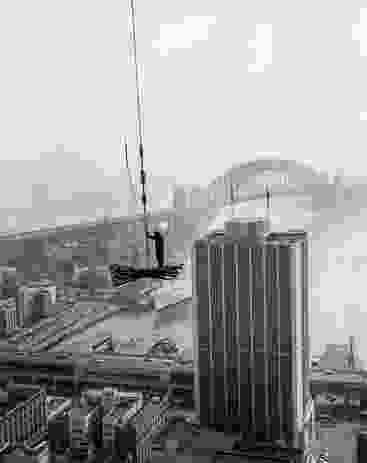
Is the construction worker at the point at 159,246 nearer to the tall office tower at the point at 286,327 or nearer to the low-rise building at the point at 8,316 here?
the tall office tower at the point at 286,327

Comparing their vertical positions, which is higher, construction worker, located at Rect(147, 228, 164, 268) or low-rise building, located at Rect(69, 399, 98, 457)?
construction worker, located at Rect(147, 228, 164, 268)

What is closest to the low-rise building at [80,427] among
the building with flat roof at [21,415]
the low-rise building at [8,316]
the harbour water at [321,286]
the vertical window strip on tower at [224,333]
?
the building with flat roof at [21,415]

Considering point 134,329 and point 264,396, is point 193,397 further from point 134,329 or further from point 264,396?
point 134,329

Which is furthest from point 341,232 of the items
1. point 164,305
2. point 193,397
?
point 193,397

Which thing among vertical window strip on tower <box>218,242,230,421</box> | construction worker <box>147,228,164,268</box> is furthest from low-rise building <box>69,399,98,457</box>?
construction worker <box>147,228,164,268</box>

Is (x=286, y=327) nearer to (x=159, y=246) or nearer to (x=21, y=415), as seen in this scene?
(x=21, y=415)

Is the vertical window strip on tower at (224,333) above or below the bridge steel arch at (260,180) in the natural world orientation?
below

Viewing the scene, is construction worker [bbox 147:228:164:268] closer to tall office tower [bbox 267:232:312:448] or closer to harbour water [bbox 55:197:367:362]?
tall office tower [bbox 267:232:312:448]

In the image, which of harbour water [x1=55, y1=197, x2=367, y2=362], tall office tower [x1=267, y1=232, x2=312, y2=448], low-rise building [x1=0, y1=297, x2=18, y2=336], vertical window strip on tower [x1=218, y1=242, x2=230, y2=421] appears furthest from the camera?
low-rise building [x1=0, y1=297, x2=18, y2=336]

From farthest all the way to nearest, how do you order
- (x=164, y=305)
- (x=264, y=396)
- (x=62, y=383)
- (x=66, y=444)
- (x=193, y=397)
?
(x=164, y=305)
(x=62, y=383)
(x=193, y=397)
(x=264, y=396)
(x=66, y=444)
